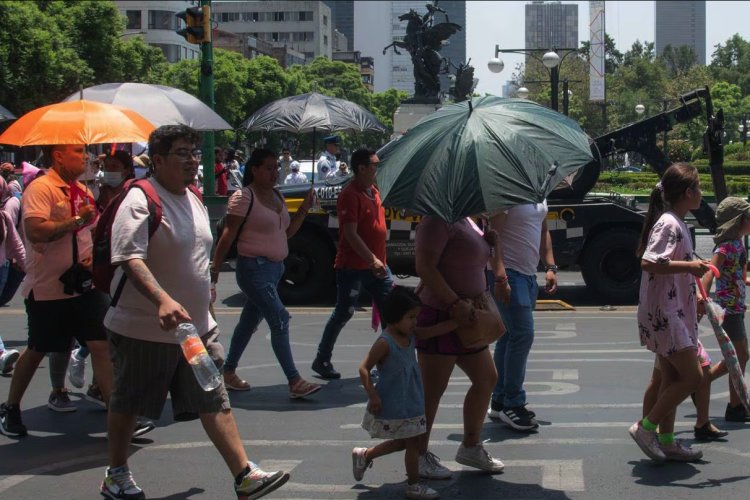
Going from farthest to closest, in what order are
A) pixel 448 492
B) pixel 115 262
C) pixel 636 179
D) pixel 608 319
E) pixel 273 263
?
pixel 636 179, pixel 608 319, pixel 273 263, pixel 448 492, pixel 115 262

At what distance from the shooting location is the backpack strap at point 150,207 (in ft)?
16.8

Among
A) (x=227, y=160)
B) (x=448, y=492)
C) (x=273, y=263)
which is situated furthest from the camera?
(x=227, y=160)

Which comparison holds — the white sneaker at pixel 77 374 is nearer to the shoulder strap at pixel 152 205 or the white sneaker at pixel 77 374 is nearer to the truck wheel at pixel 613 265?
the shoulder strap at pixel 152 205

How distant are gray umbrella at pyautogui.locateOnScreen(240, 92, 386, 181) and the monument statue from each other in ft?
77.0

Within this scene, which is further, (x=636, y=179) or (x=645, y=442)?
(x=636, y=179)

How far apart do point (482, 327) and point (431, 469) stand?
2.48ft

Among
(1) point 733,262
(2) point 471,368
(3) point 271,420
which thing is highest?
(1) point 733,262

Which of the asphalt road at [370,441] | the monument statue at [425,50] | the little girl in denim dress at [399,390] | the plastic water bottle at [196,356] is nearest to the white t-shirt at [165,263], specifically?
the plastic water bottle at [196,356]

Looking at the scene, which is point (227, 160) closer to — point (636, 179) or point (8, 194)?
point (8, 194)

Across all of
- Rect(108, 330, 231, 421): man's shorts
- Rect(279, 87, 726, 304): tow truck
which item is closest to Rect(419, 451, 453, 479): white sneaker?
Rect(108, 330, 231, 421): man's shorts

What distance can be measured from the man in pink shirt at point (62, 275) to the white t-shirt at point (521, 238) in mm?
2346

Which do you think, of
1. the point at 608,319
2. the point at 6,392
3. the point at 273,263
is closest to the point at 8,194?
the point at 6,392

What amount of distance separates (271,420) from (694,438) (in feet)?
8.41

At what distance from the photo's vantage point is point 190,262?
5.24 metres
